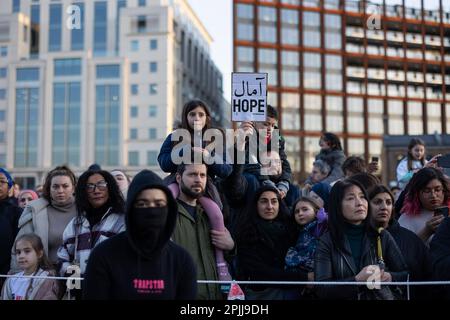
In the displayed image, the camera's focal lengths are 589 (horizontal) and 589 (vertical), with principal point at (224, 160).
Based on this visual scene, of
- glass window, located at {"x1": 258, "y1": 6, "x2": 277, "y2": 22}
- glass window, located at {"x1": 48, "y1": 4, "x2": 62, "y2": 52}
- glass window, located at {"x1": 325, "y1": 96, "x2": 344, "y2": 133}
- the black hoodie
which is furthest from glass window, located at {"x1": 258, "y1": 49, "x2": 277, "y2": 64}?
the black hoodie

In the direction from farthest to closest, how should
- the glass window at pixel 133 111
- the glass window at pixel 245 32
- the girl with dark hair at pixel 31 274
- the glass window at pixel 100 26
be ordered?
1. the glass window at pixel 245 32
2. the glass window at pixel 100 26
3. the glass window at pixel 133 111
4. the girl with dark hair at pixel 31 274

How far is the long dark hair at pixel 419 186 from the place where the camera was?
5492 mm

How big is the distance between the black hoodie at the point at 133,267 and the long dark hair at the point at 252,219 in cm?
215

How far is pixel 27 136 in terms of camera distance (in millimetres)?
63500

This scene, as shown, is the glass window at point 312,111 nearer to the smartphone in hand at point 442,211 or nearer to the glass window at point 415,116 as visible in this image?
the glass window at point 415,116

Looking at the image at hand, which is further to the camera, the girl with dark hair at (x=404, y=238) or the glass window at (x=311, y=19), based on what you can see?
the glass window at (x=311, y=19)

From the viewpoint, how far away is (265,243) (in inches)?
207

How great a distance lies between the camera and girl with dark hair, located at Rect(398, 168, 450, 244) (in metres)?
5.46

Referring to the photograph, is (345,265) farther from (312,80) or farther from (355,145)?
(355,145)

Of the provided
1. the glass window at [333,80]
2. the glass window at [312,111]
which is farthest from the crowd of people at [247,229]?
the glass window at [333,80]

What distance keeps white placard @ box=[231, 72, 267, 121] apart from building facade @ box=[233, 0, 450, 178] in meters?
62.4

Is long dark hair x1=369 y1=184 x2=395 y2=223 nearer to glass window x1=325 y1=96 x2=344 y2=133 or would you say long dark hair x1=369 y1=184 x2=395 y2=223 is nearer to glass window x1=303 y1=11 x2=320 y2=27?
glass window x1=325 y1=96 x2=344 y2=133

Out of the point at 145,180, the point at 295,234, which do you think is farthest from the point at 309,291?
the point at 145,180

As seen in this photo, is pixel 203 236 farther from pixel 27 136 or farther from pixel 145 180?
pixel 27 136
